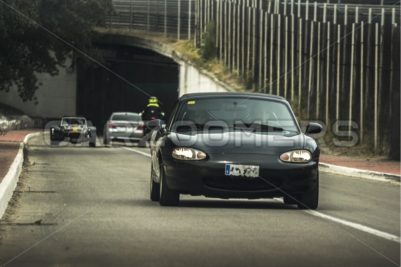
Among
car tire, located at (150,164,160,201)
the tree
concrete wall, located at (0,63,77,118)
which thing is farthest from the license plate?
concrete wall, located at (0,63,77,118)

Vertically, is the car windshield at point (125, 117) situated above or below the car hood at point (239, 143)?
below

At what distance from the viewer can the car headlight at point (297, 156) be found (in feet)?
34.9

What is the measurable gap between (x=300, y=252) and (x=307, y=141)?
10.6 feet

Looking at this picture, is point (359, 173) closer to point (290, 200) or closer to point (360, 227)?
point (290, 200)

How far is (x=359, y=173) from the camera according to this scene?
1972 cm

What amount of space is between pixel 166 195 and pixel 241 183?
1.05 metres

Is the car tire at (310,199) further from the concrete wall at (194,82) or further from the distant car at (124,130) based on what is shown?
the concrete wall at (194,82)

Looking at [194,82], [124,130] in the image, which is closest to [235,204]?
[124,130]

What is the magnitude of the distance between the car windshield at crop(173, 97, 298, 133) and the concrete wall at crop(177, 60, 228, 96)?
28552 millimetres

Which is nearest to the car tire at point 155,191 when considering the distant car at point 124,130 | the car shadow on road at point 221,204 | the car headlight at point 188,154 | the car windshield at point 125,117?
the car shadow on road at point 221,204

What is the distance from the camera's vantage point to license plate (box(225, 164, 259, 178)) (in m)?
10.5

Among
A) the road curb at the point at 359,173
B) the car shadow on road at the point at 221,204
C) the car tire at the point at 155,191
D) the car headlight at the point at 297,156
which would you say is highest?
the car headlight at the point at 297,156

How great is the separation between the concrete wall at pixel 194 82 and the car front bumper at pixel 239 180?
29850mm

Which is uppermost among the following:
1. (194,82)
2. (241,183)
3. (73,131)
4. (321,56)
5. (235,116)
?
(321,56)
